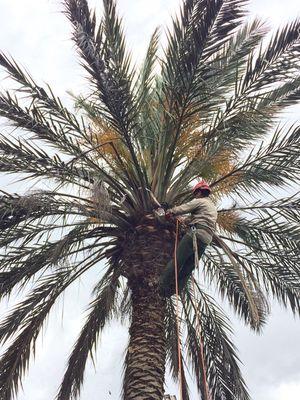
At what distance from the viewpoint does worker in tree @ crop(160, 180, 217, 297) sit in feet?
25.0

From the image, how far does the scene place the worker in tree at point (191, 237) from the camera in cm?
762

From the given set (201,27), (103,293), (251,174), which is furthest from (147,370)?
(201,27)

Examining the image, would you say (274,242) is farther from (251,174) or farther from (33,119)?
(33,119)

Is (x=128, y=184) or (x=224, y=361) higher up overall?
(x=128, y=184)

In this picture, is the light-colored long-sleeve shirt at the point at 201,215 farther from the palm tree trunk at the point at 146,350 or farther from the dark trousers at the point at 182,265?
the palm tree trunk at the point at 146,350

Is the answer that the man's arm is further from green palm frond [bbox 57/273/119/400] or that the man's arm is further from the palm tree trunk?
green palm frond [bbox 57/273/119/400]

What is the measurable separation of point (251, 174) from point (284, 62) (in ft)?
5.14

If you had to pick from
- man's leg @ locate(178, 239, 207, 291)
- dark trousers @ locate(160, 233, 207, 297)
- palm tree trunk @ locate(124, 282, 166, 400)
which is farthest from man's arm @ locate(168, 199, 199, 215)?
palm tree trunk @ locate(124, 282, 166, 400)

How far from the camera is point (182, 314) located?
33.7 ft

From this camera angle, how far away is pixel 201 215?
7.75 metres

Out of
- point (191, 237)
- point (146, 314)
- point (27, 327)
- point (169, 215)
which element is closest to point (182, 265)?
point (191, 237)

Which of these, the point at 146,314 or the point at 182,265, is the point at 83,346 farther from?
the point at 182,265

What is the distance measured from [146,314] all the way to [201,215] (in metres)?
1.36

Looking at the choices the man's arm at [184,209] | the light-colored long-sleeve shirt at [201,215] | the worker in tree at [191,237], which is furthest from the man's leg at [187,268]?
the man's arm at [184,209]
